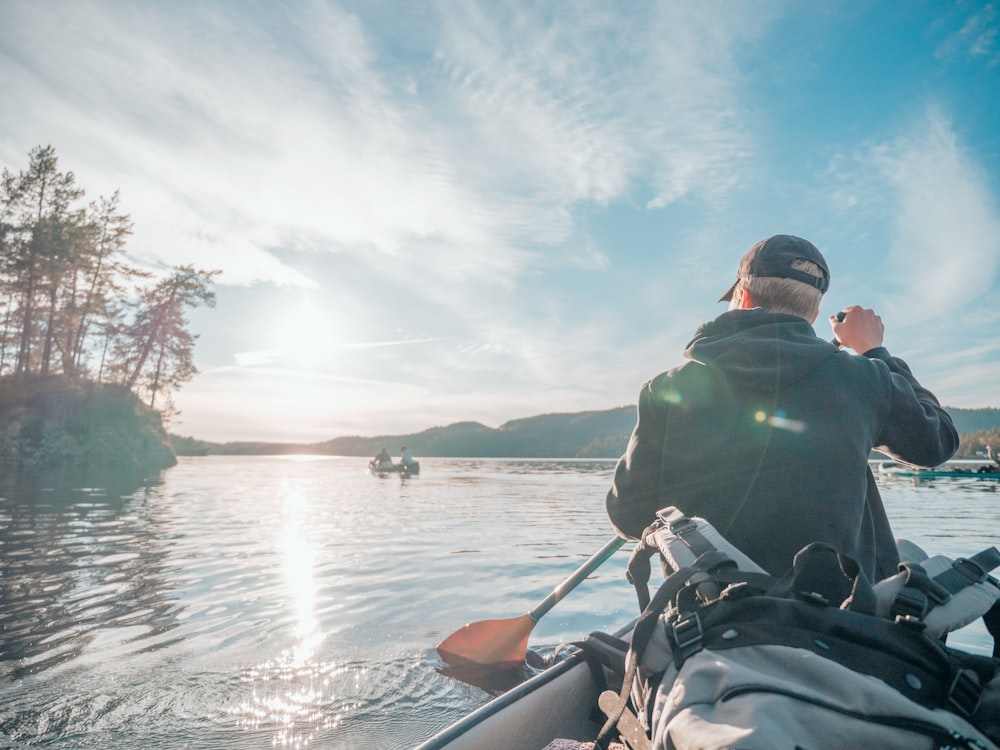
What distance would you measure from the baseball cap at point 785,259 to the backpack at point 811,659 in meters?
1.18

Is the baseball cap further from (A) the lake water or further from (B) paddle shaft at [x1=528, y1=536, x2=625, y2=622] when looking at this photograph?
(A) the lake water

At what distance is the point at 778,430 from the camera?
206cm

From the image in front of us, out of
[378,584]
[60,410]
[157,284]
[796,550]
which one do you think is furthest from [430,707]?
[157,284]

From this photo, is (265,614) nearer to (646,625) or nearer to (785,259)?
(646,625)

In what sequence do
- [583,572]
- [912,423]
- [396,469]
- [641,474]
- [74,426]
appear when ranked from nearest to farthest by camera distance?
[912,423]
[641,474]
[583,572]
[396,469]
[74,426]

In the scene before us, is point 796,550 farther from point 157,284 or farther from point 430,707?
point 157,284

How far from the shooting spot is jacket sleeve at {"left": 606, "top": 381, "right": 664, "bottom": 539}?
2.31 m

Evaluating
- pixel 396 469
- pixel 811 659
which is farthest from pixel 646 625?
pixel 396 469

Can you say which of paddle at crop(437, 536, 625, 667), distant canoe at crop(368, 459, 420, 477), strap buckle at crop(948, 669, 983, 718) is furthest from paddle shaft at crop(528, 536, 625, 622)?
distant canoe at crop(368, 459, 420, 477)

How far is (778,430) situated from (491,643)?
11.2ft

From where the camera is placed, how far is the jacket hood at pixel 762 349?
207 centimetres

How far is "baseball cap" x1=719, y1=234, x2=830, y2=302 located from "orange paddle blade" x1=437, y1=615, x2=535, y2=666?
3.33 meters

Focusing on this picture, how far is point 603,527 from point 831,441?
1212 centimetres

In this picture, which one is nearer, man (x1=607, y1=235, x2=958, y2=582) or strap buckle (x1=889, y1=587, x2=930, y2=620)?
strap buckle (x1=889, y1=587, x2=930, y2=620)
